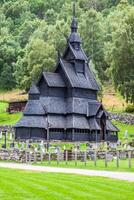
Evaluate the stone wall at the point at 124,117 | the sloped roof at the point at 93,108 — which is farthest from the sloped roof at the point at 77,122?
the stone wall at the point at 124,117

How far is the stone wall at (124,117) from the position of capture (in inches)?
3329

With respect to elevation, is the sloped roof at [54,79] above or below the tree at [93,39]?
below

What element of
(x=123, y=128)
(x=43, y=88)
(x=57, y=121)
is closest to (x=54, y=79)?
(x=43, y=88)

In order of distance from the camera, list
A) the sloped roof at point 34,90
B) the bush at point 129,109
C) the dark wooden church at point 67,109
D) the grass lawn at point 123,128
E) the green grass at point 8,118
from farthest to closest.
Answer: the bush at point 129,109 → the green grass at point 8,118 → the grass lawn at point 123,128 → the sloped roof at point 34,90 → the dark wooden church at point 67,109

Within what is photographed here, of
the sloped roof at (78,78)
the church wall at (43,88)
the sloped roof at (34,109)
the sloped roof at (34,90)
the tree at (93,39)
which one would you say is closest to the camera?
the sloped roof at (34,109)

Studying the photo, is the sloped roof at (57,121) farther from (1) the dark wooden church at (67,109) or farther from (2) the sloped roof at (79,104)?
(2) the sloped roof at (79,104)

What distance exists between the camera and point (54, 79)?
8119 cm

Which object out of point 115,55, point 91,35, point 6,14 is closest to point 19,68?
point 91,35

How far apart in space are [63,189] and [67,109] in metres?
54.6

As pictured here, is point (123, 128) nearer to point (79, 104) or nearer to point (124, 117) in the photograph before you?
point (124, 117)

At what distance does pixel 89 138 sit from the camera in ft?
250

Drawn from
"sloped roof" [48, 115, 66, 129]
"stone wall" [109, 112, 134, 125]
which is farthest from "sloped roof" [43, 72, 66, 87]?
"stone wall" [109, 112, 134, 125]

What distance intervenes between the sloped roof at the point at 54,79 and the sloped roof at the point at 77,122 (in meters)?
5.81

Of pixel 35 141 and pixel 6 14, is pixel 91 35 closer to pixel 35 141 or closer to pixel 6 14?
pixel 35 141
